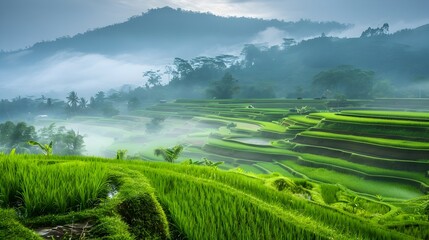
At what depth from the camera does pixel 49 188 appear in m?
1.84

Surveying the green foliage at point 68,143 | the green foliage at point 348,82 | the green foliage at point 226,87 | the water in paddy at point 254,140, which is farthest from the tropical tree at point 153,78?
the water in paddy at point 254,140

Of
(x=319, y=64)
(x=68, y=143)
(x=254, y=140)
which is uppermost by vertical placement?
(x=319, y=64)

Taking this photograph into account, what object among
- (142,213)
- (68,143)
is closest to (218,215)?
(142,213)

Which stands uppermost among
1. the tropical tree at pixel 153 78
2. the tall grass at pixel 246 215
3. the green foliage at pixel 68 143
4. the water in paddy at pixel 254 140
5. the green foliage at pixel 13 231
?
the tropical tree at pixel 153 78

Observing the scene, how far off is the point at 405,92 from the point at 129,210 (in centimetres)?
6060

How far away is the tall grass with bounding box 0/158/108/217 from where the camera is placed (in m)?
1.76

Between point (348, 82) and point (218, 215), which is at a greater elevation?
point (348, 82)

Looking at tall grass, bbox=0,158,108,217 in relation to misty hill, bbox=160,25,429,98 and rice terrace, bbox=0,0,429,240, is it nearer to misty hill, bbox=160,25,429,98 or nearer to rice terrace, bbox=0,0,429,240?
rice terrace, bbox=0,0,429,240

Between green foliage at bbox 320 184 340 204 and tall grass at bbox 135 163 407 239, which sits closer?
tall grass at bbox 135 163 407 239

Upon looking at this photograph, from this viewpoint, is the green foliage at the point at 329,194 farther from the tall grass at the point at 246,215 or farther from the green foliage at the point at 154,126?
the green foliage at the point at 154,126

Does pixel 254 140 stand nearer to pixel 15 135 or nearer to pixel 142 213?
pixel 15 135

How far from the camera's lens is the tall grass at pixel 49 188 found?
69.2 inches

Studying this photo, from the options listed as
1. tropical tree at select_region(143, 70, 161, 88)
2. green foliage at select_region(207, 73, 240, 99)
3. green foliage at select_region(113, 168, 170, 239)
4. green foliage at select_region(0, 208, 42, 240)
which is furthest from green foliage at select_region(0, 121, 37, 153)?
tropical tree at select_region(143, 70, 161, 88)

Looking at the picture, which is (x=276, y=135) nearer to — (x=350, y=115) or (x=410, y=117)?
(x=350, y=115)
